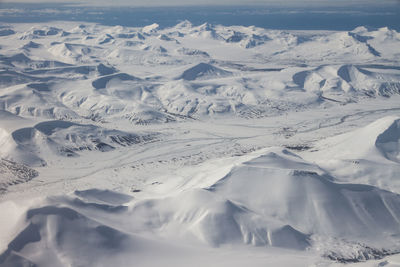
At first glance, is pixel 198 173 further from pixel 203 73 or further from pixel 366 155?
pixel 203 73

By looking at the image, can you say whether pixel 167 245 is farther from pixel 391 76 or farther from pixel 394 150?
pixel 391 76

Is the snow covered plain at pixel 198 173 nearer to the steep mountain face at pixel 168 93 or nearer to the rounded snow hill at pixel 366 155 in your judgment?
the rounded snow hill at pixel 366 155

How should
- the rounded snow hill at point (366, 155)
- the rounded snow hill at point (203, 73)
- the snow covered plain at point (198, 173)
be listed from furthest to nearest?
the rounded snow hill at point (203, 73), the rounded snow hill at point (366, 155), the snow covered plain at point (198, 173)

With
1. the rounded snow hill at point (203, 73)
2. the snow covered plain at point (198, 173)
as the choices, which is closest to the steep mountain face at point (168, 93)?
the rounded snow hill at point (203, 73)

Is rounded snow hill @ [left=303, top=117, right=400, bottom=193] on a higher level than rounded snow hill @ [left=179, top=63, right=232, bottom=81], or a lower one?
higher

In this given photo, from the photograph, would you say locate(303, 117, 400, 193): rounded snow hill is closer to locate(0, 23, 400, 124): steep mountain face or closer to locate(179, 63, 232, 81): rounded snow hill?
locate(0, 23, 400, 124): steep mountain face

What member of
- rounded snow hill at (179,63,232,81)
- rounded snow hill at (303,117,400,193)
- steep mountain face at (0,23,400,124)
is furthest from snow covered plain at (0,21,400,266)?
rounded snow hill at (179,63,232,81)

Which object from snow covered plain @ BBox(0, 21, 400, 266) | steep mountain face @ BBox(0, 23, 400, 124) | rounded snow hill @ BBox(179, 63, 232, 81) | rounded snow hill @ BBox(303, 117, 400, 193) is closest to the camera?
snow covered plain @ BBox(0, 21, 400, 266)

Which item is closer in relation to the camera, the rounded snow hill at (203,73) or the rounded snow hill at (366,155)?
the rounded snow hill at (366,155)

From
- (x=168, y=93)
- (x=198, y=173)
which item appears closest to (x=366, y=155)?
(x=198, y=173)

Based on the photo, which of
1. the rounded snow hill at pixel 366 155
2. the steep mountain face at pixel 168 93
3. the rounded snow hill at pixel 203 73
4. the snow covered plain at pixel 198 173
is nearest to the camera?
the snow covered plain at pixel 198 173
